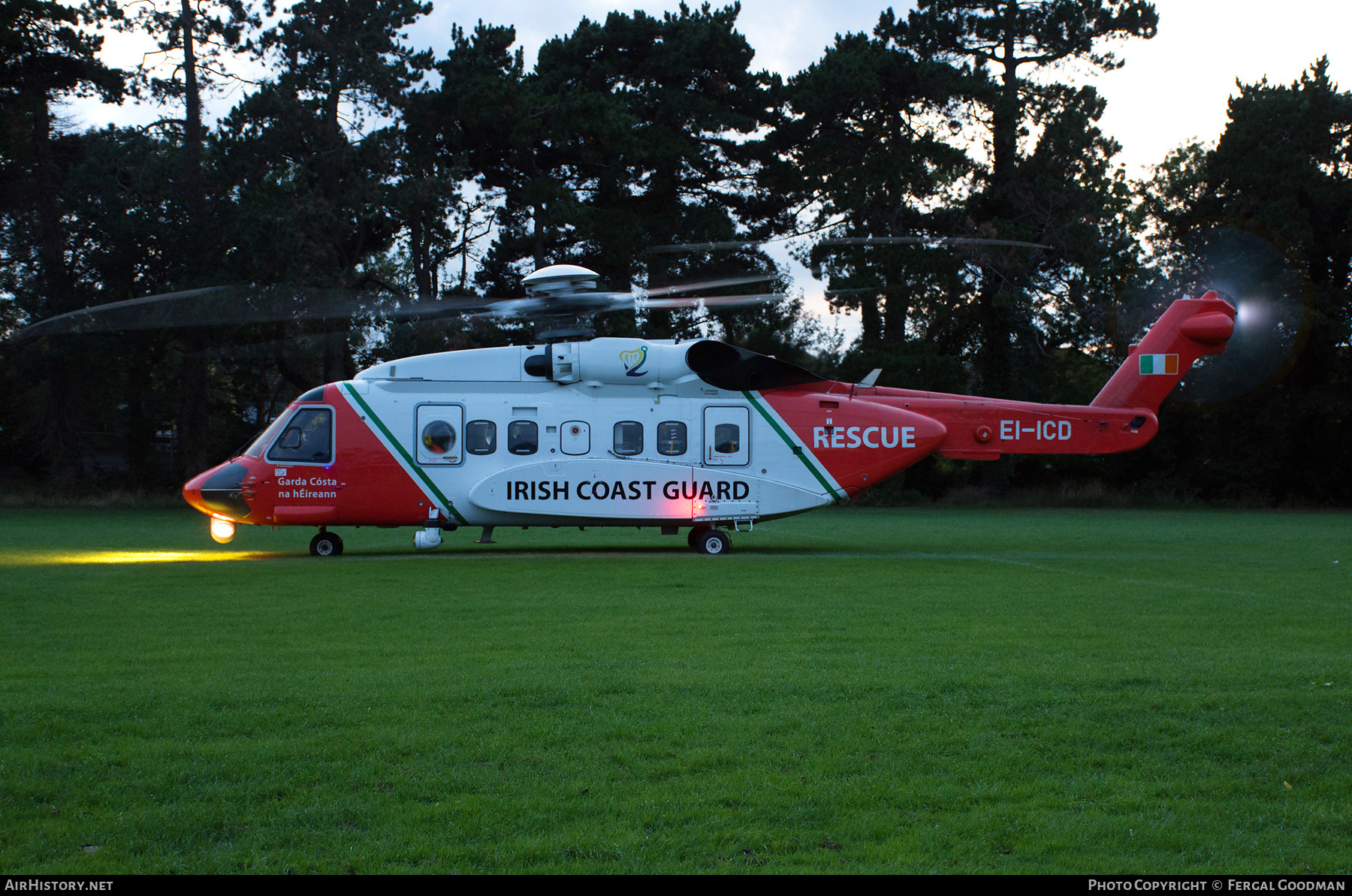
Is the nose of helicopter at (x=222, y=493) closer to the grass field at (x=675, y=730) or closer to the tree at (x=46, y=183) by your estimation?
the grass field at (x=675, y=730)

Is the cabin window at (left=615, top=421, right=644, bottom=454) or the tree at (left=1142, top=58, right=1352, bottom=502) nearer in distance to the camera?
the cabin window at (left=615, top=421, right=644, bottom=454)

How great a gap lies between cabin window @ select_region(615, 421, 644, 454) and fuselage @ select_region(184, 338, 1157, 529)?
0.02 meters

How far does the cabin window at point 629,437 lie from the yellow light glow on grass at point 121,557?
234 inches

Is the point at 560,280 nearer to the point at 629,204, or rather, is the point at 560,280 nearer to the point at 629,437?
the point at 629,437

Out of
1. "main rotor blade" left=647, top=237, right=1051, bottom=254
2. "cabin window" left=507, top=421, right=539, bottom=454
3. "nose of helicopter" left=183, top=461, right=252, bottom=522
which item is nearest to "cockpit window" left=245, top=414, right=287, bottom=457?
"nose of helicopter" left=183, top=461, right=252, bottom=522

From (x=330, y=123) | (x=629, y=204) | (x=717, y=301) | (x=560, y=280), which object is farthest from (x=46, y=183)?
(x=717, y=301)

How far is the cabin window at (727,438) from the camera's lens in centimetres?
1845

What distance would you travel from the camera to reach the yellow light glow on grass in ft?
52.4

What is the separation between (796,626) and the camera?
9500mm

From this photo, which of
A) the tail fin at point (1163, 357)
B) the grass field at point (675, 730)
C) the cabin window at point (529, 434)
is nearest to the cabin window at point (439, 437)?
the cabin window at point (529, 434)

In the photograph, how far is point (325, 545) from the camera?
18375 mm

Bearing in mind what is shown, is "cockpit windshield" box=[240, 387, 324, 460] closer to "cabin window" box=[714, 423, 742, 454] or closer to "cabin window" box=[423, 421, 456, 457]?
"cabin window" box=[423, 421, 456, 457]
